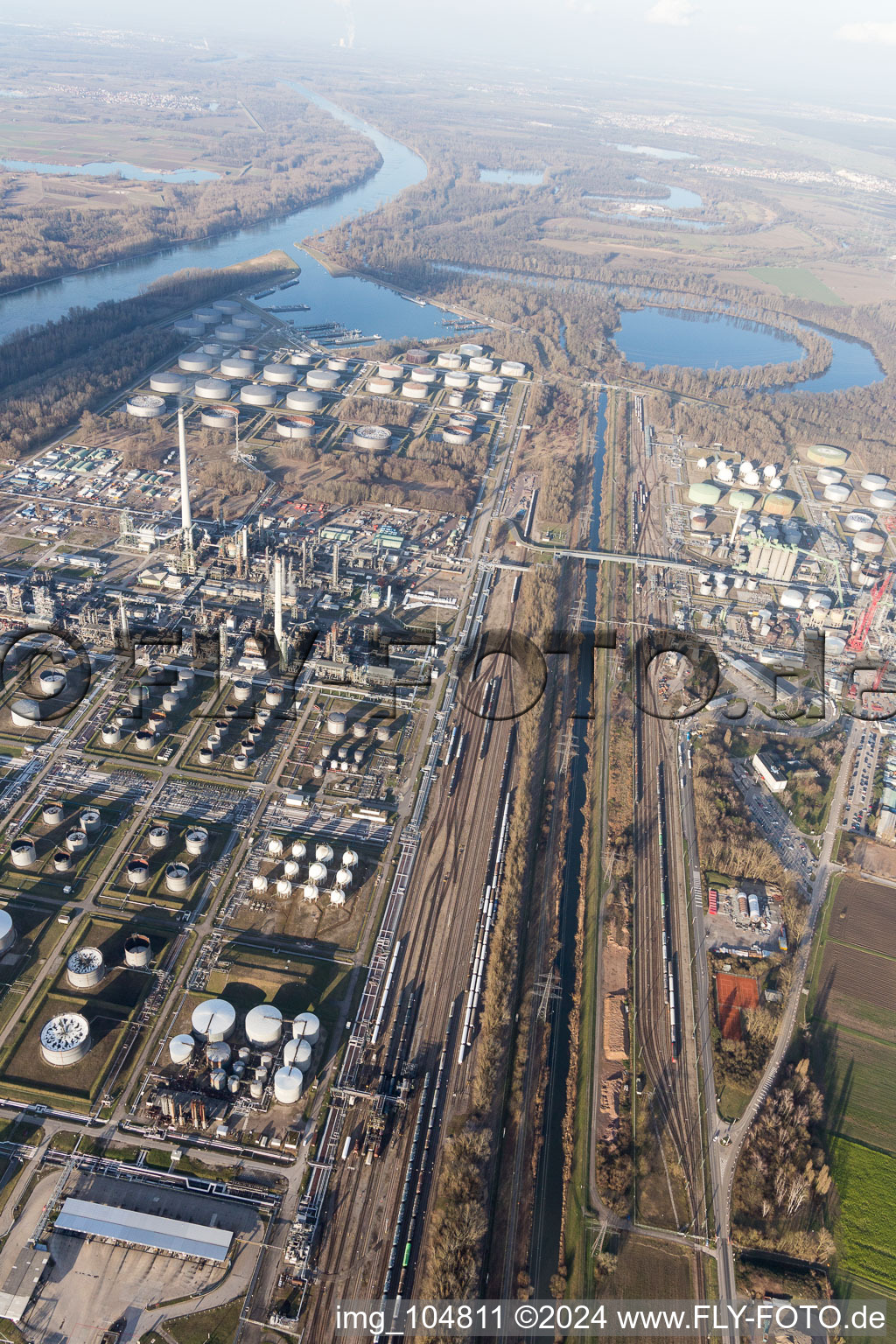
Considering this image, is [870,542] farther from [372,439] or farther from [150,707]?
[150,707]

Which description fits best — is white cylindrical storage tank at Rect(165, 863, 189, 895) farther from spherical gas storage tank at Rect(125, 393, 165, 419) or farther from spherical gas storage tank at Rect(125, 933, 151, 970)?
spherical gas storage tank at Rect(125, 393, 165, 419)

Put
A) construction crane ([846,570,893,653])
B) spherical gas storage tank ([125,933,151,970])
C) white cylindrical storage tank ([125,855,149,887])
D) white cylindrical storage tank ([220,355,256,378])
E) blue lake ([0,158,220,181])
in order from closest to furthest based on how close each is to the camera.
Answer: spherical gas storage tank ([125,933,151,970])
white cylindrical storage tank ([125,855,149,887])
construction crane ([846,570,893,653])
white cylindrical storage tank ([220,355,256,378])
blue lake ([0,158,220,181])

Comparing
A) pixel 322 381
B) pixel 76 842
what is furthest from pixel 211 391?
pixel 76 842

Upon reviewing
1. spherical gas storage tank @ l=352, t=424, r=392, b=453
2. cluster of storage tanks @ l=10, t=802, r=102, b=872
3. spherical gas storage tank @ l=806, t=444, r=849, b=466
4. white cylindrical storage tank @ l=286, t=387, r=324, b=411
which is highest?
white cylindrical storage tank @ l=286, t=387, r=324, b=411

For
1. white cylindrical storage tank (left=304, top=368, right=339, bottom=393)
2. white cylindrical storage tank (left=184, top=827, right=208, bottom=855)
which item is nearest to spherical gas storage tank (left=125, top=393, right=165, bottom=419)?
white cylindrical storage tank (left=304, top=368, right=339, bottom=393)

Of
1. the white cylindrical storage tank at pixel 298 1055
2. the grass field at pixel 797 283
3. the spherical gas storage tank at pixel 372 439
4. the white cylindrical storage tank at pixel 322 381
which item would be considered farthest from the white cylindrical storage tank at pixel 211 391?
the grass field at pixel 797 283

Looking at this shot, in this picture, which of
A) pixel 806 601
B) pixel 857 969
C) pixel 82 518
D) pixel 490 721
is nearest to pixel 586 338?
pixel 806 601

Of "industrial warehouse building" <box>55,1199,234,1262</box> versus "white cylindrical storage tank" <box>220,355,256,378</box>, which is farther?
"white cylindrical storage tank" <box>220,355,256,378</box>

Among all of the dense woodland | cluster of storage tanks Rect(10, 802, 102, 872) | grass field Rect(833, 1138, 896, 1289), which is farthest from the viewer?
the dense woodland
